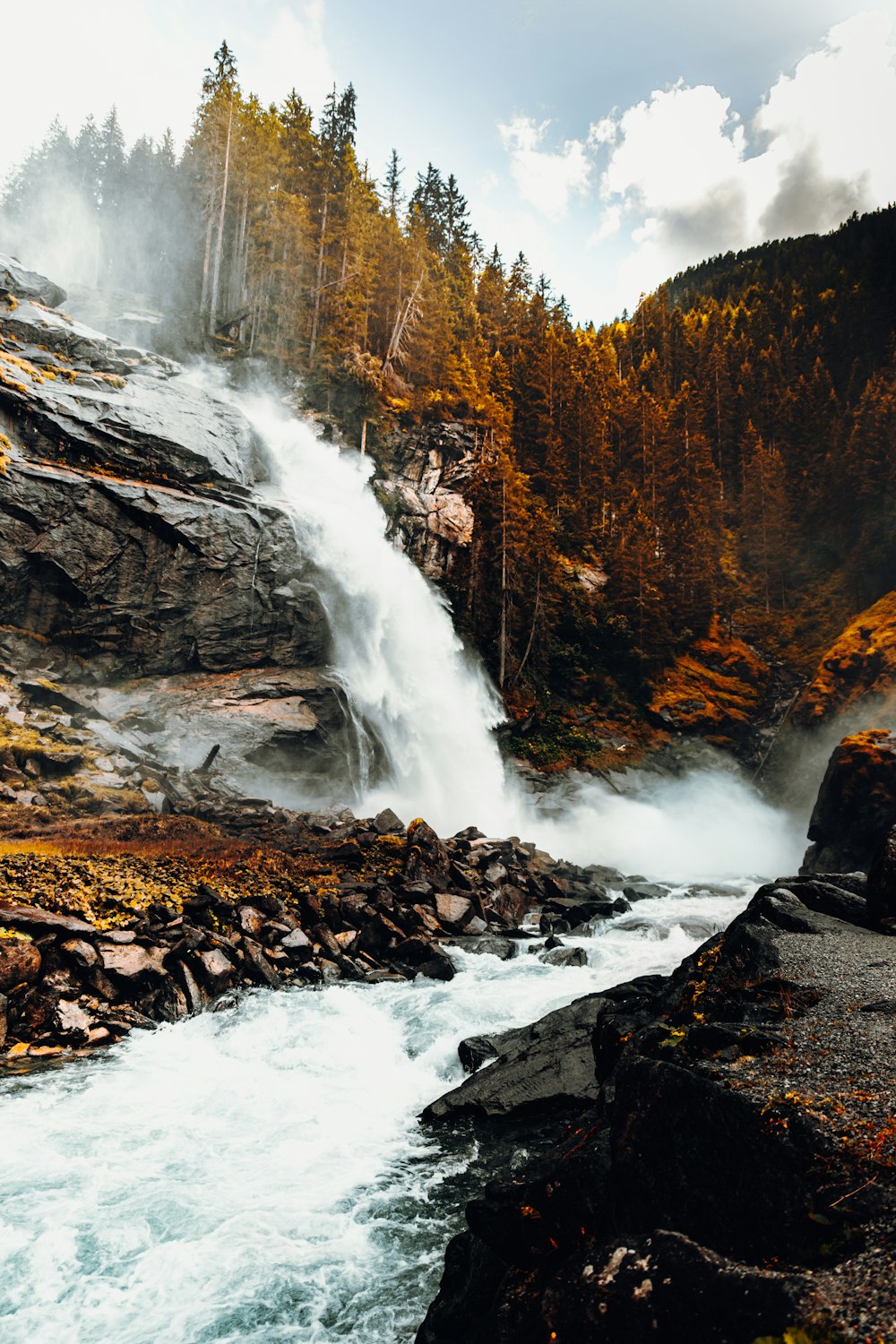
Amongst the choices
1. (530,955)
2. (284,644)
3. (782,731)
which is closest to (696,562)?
(782,731)

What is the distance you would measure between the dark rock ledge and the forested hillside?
3215cm

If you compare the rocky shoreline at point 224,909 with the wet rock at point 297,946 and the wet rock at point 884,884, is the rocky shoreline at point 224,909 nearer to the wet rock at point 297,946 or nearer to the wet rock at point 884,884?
the wet rock at point 297,946

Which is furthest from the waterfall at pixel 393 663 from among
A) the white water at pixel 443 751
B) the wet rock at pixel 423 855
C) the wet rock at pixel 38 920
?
the wet rock at pixel 38 920

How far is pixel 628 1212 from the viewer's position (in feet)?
12.6

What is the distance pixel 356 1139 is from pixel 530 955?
7563 mm

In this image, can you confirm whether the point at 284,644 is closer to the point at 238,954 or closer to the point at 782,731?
the point at 238,954

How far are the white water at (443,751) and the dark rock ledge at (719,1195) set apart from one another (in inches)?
869

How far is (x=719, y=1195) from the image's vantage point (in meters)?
3.49

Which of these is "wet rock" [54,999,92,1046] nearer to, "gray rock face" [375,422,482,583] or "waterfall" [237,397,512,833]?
"waterfall" [237,397,512,833]

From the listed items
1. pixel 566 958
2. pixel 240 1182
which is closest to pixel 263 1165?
pixel 240 1182

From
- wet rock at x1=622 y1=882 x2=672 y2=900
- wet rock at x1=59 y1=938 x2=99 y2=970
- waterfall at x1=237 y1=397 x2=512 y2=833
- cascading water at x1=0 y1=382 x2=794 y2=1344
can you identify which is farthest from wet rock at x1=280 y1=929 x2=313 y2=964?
waterfall at x1=237 y1=397 x2=512 y2=833

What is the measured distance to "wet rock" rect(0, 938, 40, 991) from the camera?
373 inches

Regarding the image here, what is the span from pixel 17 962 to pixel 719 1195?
391 inches

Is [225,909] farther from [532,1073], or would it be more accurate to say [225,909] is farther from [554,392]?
[554,392]
